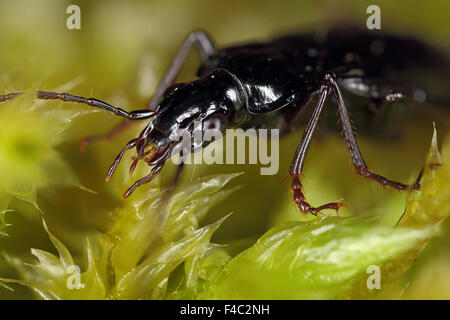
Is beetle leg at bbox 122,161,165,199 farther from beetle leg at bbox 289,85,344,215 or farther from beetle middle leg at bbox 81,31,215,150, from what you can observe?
beetle middle leg at bbox 81,31,215,150

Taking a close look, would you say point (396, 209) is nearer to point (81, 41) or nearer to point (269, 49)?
point (269, 49)

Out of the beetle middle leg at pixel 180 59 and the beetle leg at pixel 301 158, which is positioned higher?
the beetle middle leg at pixel 180 59

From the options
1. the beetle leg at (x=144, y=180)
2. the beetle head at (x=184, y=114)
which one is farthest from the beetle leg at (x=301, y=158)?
the beetle leg at (x=144, y=180)

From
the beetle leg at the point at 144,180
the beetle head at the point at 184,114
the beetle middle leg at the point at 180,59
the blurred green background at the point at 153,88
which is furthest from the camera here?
the beetle middle leg at the point at 180,59

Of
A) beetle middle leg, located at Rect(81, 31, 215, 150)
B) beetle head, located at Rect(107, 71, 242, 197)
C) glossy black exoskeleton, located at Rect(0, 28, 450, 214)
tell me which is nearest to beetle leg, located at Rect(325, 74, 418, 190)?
glossy black exoskeleton, located at Rect(0, 28, 450, 214)

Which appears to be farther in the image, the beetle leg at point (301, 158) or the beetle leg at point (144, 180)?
the beetle leg at point (301, 158)

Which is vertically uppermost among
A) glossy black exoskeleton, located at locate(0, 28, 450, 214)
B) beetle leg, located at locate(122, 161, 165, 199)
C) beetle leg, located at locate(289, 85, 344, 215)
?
glossy black exoskeleton, located at locate(0, 28, 450, 214)

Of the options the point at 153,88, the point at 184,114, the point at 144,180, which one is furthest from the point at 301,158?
the point at 153,88

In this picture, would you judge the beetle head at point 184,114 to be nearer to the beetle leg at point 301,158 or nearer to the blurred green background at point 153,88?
the blurred green background at point 153,88

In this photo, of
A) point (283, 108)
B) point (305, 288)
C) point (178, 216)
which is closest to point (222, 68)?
point (283, 108)
